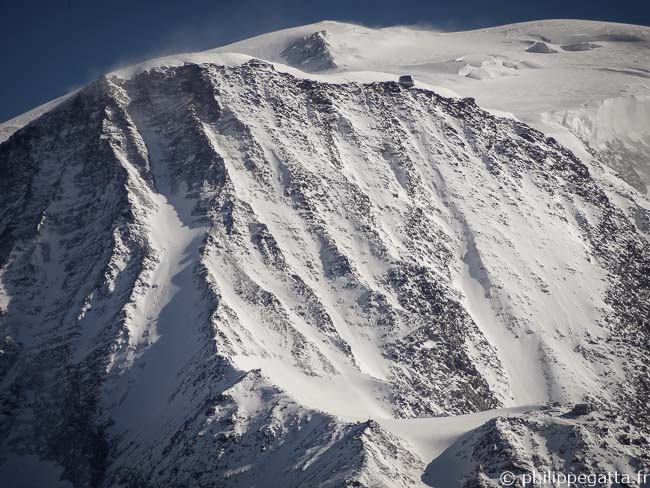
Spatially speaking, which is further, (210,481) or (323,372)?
(323,372)

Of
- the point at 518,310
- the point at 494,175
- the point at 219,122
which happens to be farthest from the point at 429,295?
the point at 219,122

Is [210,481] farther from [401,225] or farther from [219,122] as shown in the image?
[219,122]

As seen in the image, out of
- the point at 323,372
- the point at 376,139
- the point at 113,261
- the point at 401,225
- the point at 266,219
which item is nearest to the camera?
the point at 323,372

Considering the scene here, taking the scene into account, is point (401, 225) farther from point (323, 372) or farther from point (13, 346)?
point (13, 346)

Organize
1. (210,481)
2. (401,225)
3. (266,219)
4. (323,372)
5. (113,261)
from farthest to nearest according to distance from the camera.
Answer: (401,225) → (266,219) → (113,261) → (323,372) → (210,481)

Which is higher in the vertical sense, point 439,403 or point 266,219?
point 266,219

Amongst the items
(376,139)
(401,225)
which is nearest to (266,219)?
(401,225)

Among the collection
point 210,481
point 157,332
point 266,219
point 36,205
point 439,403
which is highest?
point 36,205
